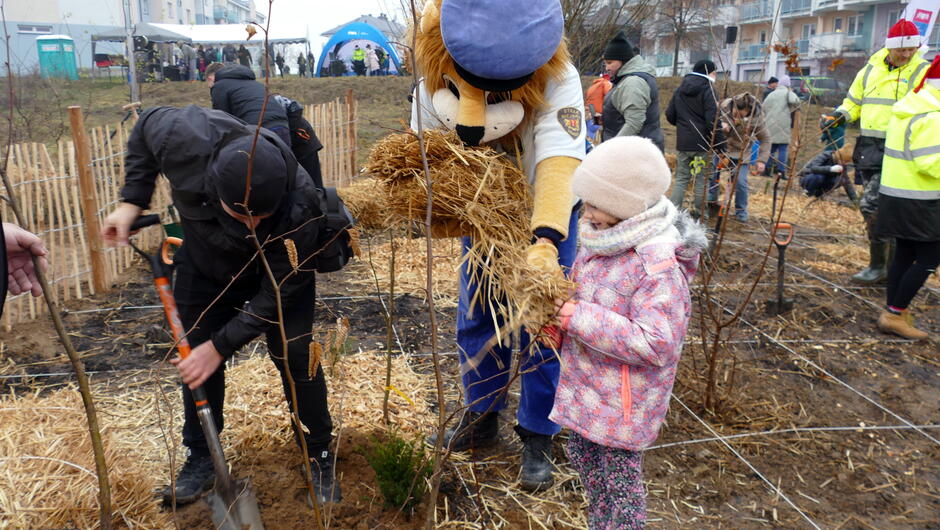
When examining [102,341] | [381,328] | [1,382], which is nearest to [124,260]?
[102,341]

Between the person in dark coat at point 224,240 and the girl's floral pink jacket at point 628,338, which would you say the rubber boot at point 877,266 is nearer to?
the girl's floral pink jacket at point 628,338

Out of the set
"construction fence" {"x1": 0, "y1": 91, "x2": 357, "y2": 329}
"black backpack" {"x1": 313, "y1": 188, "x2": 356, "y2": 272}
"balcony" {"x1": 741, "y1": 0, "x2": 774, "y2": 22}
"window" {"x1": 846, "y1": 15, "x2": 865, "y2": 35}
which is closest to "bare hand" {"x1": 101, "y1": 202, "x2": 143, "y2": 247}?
"black backpack" {"x1": 313, "y1": 188, "x2": 356, "y2": 272}

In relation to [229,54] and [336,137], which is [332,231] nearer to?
[336,137]

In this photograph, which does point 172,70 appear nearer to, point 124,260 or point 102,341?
point 124,260

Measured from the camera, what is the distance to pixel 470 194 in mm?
2172

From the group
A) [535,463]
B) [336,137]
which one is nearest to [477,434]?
[535,463]

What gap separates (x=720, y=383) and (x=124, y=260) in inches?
196

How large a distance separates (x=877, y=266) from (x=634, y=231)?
4720 millimetres

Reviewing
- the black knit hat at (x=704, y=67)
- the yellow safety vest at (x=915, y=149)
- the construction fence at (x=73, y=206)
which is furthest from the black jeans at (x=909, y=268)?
the construction fence at (x=73, y=206)

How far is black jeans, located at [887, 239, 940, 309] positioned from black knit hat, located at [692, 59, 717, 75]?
3.36 m

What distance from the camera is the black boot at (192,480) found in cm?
239

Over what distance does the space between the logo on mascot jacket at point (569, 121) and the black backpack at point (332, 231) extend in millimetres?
819

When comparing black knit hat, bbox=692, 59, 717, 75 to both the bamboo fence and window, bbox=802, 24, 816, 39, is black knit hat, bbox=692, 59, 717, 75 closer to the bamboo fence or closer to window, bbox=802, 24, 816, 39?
the bamboo fence

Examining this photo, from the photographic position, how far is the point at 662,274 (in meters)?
1.80
